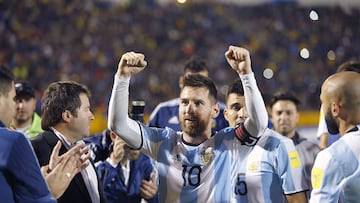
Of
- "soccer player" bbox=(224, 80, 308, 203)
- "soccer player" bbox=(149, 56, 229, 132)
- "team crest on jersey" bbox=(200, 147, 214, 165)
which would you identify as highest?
"soccer player" bbox=(149, 56, 229, 132)

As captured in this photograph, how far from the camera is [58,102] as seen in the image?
411 cm

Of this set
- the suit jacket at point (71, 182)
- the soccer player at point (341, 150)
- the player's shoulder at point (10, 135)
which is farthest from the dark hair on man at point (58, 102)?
the soccer player at point (341, 150)

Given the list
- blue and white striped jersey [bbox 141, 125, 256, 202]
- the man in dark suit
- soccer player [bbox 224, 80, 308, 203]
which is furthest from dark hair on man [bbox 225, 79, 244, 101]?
the man in dark suit

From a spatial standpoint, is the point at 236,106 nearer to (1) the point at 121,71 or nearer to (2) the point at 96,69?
→ (1) the point at 121,71

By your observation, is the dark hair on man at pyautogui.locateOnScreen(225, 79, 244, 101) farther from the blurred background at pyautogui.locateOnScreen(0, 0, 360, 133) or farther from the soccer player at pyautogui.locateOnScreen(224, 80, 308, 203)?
the blurred background at pyautogui.locateOnScreen(0, 0, 360, 133)

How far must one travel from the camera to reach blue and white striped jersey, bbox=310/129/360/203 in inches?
129

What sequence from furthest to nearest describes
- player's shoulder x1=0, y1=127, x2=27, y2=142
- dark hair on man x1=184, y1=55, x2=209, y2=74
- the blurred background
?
1. the blurred background
2. dark hair on man x1=184, y1=55, x2=209, y2=74
3. player's shoulder x1=0, y1=127, x2=27, y2=142

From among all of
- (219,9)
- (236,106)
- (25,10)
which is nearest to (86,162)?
(236,106)

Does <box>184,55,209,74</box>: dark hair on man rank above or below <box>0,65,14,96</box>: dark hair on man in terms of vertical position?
above

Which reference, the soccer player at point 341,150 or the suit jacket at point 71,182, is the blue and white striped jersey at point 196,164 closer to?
the suit jacket at point 71,182

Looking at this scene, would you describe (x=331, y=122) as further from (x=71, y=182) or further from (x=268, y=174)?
(x=71, y=182)

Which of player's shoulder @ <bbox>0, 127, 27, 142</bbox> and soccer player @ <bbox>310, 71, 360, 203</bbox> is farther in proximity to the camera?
soccer player @ <bbox>310, 71, 360, 203</bbox>

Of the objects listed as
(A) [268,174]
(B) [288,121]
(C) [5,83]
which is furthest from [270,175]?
(B) [288,121]

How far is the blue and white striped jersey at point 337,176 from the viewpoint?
3.29 meters
